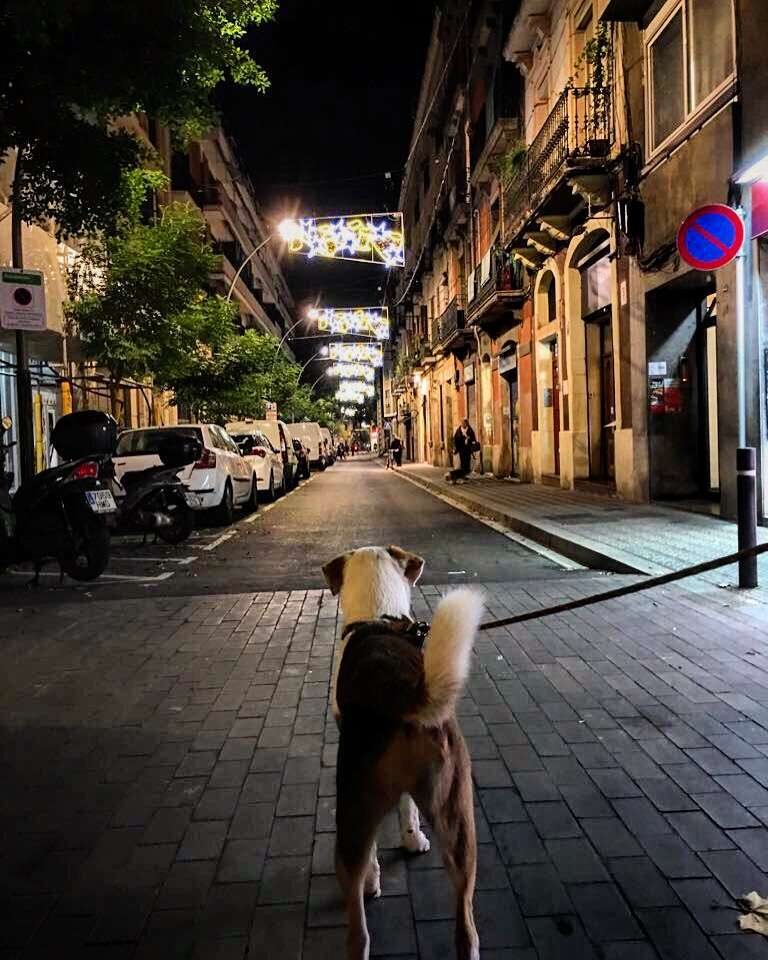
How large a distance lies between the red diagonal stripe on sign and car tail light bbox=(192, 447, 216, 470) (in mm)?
7830

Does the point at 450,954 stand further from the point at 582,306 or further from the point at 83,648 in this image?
the point at 582,306

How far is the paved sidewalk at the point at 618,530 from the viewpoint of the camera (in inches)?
317

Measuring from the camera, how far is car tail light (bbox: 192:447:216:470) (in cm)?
1277

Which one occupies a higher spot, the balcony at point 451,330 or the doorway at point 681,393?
the balcony at point 451,330

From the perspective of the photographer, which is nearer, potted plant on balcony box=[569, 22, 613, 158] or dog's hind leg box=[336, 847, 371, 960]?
dog's hind leg box=[336, 847, 371, 960]

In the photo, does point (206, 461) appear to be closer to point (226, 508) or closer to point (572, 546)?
point (226, 508)

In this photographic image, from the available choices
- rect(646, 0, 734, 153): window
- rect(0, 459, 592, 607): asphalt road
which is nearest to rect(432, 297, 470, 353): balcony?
rect(0, 459, 592, 607): asphalt road

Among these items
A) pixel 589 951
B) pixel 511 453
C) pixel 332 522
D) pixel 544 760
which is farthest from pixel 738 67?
pixel 511 453

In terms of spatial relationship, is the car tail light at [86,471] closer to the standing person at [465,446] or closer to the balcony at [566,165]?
the balcony at [566,165]

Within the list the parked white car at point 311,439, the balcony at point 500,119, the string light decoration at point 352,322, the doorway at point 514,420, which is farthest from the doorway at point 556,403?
the string light decoration at point 352,322

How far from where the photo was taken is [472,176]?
26.9 metres

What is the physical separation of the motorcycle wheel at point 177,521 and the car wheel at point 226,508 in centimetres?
189

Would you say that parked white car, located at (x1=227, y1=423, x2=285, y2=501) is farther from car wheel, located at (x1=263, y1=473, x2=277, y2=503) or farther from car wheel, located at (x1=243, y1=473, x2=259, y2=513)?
car wheel, located at (x1=243, y1=473, x2=259, y2=513)

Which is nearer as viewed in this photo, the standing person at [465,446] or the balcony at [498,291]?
the balcony at [498,291]
